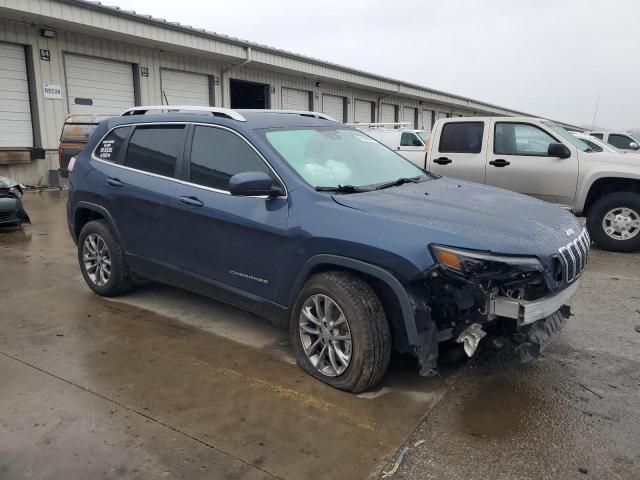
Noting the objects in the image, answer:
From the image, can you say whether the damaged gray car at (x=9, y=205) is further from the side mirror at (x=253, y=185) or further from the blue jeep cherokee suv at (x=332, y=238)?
the side mirror at (x=253, y=185)

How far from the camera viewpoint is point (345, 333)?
129 inches

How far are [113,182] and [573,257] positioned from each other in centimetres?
378

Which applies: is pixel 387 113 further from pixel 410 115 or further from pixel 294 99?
pixel 294 99

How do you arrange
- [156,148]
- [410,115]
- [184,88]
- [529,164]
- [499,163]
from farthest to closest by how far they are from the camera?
[410,115], [184,88], [499,163], [529,164], [156,148]

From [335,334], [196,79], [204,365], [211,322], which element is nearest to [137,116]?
[211,322]

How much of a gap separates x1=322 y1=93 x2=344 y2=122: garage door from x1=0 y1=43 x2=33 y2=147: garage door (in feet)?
40.6

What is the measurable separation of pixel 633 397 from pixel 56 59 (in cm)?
1434

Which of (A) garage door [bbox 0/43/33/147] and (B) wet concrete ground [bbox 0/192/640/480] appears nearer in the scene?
(B) wet concrete ground [bbox 0/192/640/480]

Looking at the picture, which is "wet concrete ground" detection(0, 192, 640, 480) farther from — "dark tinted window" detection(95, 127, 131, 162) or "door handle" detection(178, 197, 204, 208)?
"dark tinted window" detection(95, 127, 131, 162)

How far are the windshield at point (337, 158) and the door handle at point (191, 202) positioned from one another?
2.36 feet

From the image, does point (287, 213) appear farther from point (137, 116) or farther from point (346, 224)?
point (137, 116)


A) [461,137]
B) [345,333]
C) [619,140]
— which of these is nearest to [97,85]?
[461,137]

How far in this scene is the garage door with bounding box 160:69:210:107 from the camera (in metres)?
16.3

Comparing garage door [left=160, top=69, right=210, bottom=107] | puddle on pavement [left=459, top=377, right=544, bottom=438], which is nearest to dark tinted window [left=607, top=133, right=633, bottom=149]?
garage door [left=160, top=69, right=210, bottom=107]
